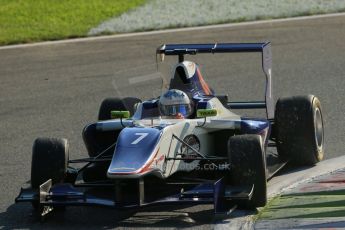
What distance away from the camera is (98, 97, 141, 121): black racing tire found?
10.9 meters

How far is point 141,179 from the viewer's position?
28.2 feet

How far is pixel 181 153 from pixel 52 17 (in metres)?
11.9

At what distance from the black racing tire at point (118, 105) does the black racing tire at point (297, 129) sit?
156cm

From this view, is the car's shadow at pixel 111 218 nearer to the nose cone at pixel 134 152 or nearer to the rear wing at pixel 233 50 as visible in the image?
the nose cone at pixel 134 152

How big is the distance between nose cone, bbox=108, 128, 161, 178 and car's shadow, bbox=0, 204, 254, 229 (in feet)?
1.62

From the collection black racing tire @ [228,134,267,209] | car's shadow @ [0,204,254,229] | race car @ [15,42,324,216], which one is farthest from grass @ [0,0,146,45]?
black racing tire @ [228,134,267,209]

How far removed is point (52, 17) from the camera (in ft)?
68.1

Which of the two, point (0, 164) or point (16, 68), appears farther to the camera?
point (16, 68)

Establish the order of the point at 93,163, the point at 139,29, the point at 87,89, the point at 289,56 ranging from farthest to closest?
the point at 139,29
the point at 289,56
the point at 87,89
the point at 93,163

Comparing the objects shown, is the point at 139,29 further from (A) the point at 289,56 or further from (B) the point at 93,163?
(B) the point at 93,163

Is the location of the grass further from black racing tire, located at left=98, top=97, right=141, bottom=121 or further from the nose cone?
the nose cone

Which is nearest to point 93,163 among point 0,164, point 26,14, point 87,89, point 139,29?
point 0,164

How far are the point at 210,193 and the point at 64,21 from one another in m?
12.3

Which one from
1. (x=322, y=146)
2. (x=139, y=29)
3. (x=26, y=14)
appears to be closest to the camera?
(x=322, y=146)
